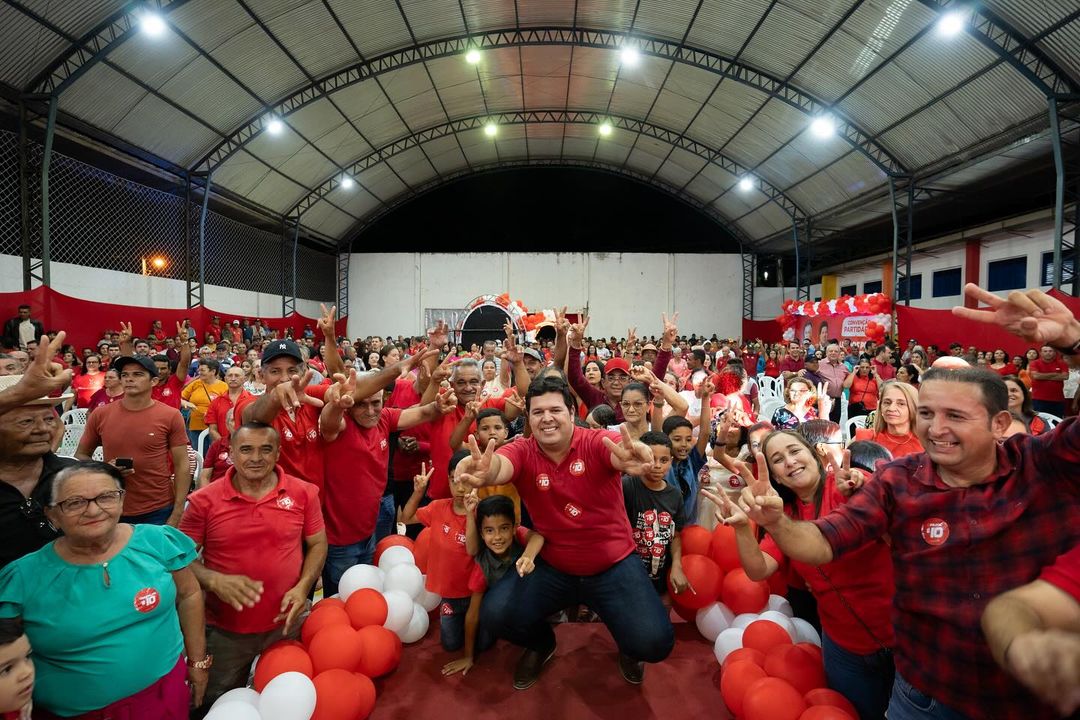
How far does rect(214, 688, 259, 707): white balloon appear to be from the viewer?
225cm

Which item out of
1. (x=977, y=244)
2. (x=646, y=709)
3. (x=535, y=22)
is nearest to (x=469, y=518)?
(x=646, y=709)

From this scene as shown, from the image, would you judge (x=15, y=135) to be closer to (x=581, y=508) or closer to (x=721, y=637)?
(x=581, y=508)

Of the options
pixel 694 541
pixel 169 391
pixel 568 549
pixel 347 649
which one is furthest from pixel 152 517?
pixel 694 541

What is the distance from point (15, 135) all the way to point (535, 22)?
1048cm

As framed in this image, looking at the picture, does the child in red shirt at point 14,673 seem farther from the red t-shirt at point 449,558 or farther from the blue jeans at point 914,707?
the blue jeans at point 914,707

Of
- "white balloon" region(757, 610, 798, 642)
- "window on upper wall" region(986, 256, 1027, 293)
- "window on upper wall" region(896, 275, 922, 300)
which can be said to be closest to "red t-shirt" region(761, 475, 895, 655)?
"white balloon" region(757, 610, 798, 642)

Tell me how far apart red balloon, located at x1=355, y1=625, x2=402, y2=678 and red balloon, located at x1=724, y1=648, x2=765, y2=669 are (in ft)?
5.45

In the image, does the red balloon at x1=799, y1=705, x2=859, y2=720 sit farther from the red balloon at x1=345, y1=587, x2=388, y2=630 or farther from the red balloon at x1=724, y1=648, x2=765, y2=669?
the red balloon at x1=345, y1=587, x2=388, y2=630

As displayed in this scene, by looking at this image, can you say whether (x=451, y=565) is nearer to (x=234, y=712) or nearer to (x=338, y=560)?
(x=338, y=560)

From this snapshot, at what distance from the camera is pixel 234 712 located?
2125mm

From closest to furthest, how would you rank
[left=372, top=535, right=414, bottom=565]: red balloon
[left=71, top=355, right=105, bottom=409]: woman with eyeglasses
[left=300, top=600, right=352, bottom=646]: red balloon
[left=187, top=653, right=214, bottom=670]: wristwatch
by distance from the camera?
[left=187, top=653, right=214, bottom=670]: wristwatch, [left=300, top=600, right=352, bottom=646]: red balloon, [left=372, top=535, right=414, bottom=565]: red balloon, [left=71, top=355, right=105, bottom=409]: woman with eyeglasses

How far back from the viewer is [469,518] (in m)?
2.89

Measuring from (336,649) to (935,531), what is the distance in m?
2.48

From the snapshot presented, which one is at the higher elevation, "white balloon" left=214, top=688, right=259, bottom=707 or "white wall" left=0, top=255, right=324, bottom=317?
"white wall" left=0, top=255, right=324, bottom=317
